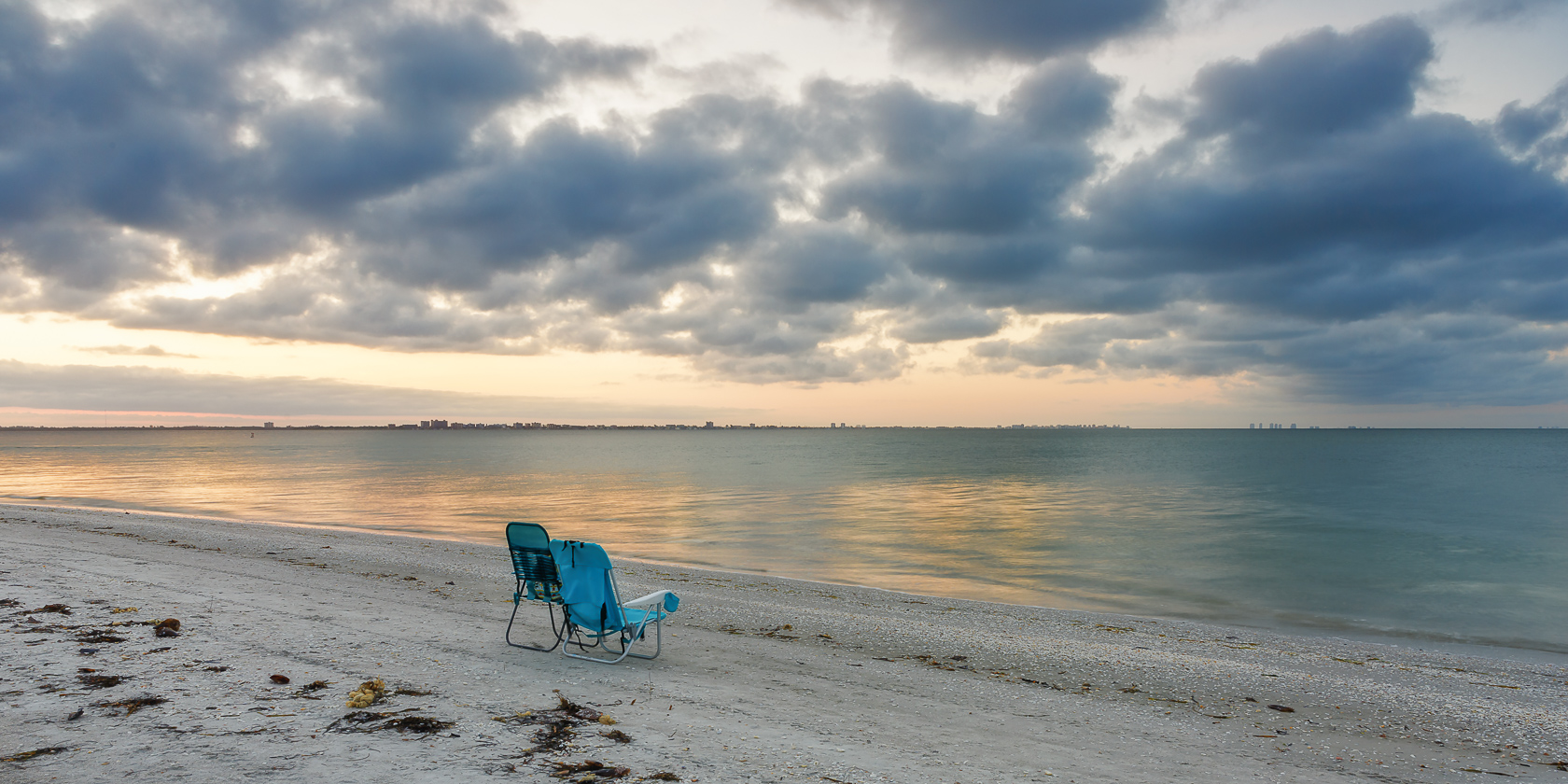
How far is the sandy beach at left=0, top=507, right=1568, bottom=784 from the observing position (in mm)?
4840

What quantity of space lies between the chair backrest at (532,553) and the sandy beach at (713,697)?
782 mm

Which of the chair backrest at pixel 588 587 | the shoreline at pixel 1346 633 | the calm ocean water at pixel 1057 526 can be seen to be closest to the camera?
the chair backrest at pixel 588 587

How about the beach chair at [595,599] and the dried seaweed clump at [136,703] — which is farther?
the beach chair at [595,599]

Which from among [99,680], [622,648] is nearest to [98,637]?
[99,680]

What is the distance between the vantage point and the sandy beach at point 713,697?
4.84m

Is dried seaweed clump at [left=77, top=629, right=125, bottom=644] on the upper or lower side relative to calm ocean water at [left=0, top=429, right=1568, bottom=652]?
upper

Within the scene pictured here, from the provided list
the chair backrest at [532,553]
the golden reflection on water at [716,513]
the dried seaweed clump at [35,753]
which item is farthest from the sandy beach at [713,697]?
the golden reflection on water at [716,513]

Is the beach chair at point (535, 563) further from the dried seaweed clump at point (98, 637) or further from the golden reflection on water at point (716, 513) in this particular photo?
the golden reflection on water at point (716, 513)

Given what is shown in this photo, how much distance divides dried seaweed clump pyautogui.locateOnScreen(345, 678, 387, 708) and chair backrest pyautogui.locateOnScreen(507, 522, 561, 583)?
1.52 m

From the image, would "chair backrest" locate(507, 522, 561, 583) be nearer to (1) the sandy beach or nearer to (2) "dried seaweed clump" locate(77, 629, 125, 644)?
(1) the sandy beach

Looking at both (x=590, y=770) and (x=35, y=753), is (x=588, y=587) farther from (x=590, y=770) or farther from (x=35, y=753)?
(x=35, y=753)

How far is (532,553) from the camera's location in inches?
292

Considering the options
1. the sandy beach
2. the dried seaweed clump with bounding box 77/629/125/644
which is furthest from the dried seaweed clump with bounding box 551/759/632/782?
the dried seaweed clump with bounding box 77/629/125/644

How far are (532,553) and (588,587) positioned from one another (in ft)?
2.10
